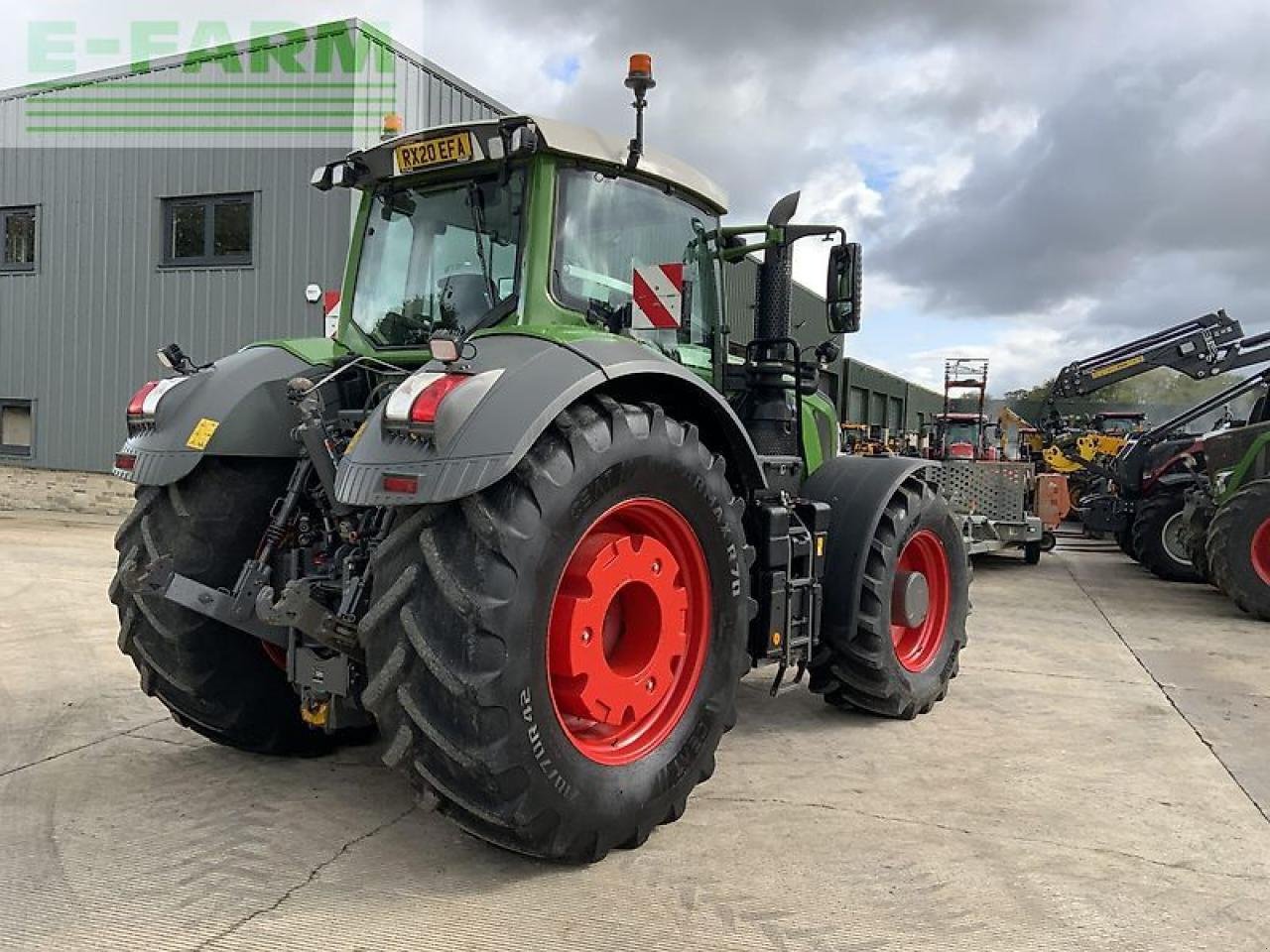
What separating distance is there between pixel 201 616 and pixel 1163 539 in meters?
10.7

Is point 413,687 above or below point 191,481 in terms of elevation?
below

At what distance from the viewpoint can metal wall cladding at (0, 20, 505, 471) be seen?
504 inches

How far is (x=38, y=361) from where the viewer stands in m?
15.2

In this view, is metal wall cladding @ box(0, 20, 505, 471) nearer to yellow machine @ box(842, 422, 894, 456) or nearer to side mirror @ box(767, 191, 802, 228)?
yellow machine @ box(842, 422, 894, 456)

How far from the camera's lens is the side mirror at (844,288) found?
438 centimetres

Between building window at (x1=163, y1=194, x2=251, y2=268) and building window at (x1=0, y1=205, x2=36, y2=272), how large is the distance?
8.90ft

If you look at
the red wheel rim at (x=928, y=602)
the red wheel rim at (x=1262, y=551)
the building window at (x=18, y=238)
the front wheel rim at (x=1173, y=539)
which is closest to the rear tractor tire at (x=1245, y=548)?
the red wheel rim at (x=1262, y=551)

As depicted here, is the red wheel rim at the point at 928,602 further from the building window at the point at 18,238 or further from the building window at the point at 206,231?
the building window at the point at 18,238

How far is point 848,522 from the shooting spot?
457 centimetres

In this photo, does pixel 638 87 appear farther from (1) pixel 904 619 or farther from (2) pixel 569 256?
(1) pixel 904 619

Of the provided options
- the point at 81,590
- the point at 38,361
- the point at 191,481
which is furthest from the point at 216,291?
the point at 191,481

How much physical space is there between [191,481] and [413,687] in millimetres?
1477

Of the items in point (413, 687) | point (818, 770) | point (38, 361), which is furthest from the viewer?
point (38, 361)

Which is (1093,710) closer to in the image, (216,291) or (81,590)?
(81,590)
